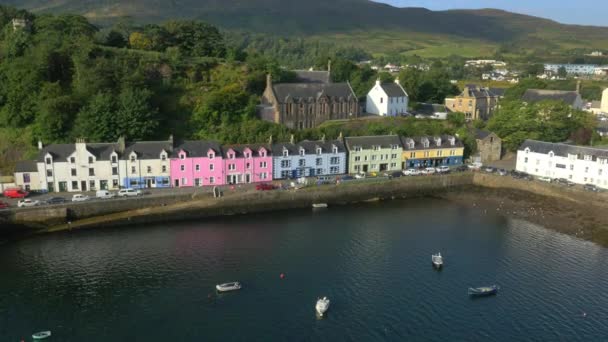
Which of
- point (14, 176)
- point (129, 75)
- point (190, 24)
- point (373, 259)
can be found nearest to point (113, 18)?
point (190, 24)

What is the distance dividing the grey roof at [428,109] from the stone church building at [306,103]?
39.4 feet

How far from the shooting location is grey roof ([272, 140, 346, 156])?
51.0 metres

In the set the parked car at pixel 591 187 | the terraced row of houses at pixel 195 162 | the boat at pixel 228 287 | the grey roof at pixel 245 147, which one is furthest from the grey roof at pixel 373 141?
the boat at pixel 228 287

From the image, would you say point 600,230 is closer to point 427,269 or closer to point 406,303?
point 427,269

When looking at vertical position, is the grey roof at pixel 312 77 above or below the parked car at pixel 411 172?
above

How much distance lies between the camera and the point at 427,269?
33.8 meters

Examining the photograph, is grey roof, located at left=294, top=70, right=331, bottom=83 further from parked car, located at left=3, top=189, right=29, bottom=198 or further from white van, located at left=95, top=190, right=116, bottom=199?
parked car, located at left=3, top=189, right=29, bottom=198

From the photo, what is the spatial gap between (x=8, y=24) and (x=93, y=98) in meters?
26.8

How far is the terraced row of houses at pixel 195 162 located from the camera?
4478 centimetres

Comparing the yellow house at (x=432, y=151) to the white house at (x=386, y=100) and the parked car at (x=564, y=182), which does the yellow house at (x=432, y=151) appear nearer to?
the parked car at (x=564, y=182)

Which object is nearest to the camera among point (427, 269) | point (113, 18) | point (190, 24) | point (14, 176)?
point (427, 269)

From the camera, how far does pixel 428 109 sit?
75.5 m

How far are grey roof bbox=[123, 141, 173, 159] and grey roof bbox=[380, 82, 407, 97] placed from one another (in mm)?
33727

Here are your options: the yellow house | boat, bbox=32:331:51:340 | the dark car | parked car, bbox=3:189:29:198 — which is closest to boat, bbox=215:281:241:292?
boat, bbox=32:331:51:340
